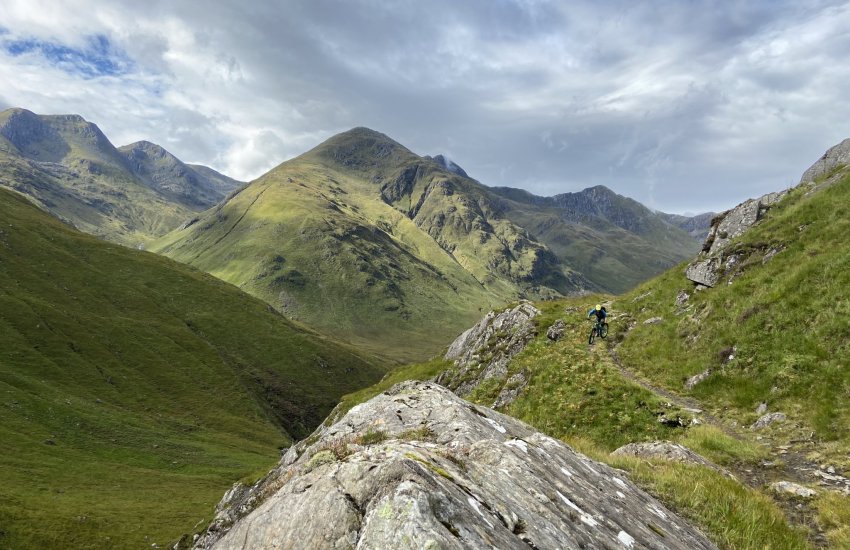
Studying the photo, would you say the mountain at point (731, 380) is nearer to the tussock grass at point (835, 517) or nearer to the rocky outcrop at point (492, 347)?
the tussock grass at point (835, 517)

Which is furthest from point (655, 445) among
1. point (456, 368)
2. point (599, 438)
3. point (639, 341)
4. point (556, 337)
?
point (456, 368)

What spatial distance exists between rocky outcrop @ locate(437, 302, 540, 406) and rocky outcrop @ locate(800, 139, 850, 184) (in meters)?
30.6

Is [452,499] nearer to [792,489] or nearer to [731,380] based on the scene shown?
[792,489]

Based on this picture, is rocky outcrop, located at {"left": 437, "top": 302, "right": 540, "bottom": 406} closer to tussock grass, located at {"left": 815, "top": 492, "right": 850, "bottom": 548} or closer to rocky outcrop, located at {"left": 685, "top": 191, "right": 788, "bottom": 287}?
rocky outcrop, located at {"left": 685, "top": 191, "right": 788, "bottom": 287}

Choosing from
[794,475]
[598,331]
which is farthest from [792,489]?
[598,331]

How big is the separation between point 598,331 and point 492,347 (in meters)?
12.7

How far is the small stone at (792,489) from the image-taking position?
1211 cm

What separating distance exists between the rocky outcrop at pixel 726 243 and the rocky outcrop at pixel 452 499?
26.0 m

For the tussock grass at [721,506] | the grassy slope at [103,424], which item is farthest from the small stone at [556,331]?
the grassy slope at [103,424]

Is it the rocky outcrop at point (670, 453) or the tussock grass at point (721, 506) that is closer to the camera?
the tussock grass at point (721, 506)

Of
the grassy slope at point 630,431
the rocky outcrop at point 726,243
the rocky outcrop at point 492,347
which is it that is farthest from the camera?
the rocky outcrop at point 492,347

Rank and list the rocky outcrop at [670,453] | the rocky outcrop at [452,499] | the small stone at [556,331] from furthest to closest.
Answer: the small stone at [556,331] < the rocky outcrop at [670,453] < the rocky outcrop at [452,499]

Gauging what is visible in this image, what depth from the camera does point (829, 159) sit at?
4553 cm

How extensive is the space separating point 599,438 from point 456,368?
30743mm
